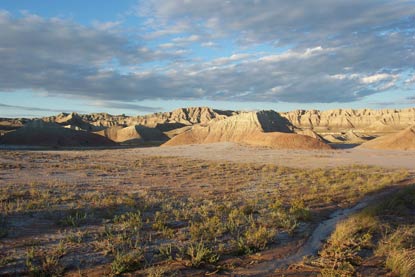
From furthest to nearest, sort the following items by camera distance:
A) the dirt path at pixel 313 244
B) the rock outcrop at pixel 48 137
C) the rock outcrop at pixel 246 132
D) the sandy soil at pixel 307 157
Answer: the rock outcrop at pixel 48 137, the rock outcrop at pixel 246 132, the sandy soil at pixel 307 157, the dirt path at pixel 313 244

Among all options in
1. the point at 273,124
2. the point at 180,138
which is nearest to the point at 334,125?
the point at 273,124

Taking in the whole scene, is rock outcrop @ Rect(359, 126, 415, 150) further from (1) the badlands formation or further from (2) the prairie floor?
(2) the prairie floor

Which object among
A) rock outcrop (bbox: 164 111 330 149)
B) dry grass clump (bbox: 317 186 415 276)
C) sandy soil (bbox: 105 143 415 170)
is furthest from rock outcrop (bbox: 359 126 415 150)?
dry grass clump (bbox: 317 186 415 276)

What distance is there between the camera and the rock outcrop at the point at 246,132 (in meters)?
64.2

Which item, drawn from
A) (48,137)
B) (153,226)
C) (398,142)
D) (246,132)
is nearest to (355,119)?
(246,132)

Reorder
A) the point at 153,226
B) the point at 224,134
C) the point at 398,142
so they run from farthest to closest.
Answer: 1. the point at 224,134
2. the point at 398,142
3. the point at 153,226

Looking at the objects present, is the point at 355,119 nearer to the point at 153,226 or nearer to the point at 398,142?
the point at 398,142

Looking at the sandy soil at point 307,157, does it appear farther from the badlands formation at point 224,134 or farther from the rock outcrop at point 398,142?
the rock outcrop at point 398,142

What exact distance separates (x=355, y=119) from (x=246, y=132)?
107 m

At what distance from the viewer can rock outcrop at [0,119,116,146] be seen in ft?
254

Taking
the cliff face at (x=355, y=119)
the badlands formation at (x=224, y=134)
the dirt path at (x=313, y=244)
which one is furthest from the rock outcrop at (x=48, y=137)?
the cliff face at (x=355, y=119)

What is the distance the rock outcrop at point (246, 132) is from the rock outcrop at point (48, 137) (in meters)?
17.6

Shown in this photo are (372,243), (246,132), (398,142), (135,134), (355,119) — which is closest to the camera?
(372,243)

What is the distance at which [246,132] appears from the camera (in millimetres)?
75625
